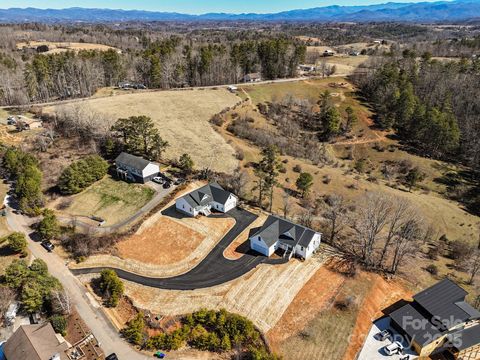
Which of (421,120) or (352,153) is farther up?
(421,120)

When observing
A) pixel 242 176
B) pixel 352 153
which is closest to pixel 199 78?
pixel 352 153

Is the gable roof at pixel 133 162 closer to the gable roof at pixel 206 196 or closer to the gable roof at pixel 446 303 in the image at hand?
the gable roof at pixel 206 196

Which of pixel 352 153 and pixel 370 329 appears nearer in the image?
pixel 370 329

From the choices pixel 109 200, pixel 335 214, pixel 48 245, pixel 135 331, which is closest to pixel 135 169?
pixel 109 200

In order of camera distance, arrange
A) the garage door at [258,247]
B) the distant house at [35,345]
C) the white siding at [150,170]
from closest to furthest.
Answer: the distant house at [35,345] < the garage door at [258,247] < the white siding at [150,170]

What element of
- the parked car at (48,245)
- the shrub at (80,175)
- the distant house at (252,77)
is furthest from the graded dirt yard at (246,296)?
the distant house at (252,77)

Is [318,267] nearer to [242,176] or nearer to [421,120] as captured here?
[242,176]

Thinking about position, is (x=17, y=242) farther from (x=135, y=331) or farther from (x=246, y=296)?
(x=246, y=296)
